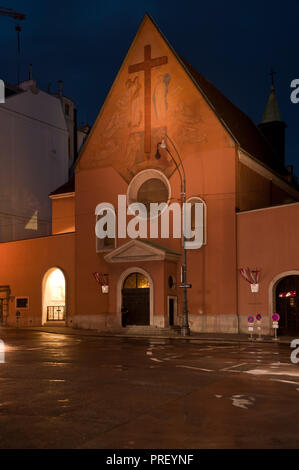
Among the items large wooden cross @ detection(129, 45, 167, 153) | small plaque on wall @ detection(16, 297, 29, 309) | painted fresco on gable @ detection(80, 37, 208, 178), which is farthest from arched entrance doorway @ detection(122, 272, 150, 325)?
small plaque on wall @ detection(16, 297, 29, 309)

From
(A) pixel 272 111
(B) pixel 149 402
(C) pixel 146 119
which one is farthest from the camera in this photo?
(A) pixel 272 111

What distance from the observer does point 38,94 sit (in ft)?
174

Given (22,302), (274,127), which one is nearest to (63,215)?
(22,302)

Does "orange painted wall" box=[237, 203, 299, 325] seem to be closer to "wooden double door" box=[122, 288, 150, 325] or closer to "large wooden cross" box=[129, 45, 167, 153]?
"wooden double door" box=[122, 288, 150, 325]

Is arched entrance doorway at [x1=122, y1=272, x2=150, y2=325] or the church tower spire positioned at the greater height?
the church tower spire

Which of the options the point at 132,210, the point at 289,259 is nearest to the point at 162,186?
the point at 132,210

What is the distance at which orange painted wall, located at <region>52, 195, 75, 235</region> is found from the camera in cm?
4556

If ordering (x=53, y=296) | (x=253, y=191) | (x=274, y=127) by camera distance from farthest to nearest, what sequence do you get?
(x=274, y=127), (x=53, y=296), (x=253, y=191)

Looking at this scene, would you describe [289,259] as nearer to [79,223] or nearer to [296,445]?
[79,223]

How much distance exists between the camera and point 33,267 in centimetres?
4269

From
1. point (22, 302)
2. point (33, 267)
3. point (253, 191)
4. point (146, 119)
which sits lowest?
point (22, 302)

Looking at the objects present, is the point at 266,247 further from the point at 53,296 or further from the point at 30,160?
the point at 30,160

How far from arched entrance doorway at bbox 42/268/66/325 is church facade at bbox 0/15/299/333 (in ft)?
0.26

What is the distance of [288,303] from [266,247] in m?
3.43
